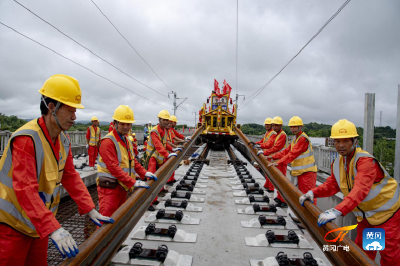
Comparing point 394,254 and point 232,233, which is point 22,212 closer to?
point 232,233

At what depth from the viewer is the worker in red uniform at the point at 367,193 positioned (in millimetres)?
2127

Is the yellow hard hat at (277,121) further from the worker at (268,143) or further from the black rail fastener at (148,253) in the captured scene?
the black rail fastener at (148,253)

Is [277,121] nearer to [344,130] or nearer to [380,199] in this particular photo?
[344,130]

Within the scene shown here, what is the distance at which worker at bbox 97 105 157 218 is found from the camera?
9.71 feet

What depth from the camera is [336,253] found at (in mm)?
1776

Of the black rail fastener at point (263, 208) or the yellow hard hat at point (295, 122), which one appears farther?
the yellow hard hat at point (295, 122)

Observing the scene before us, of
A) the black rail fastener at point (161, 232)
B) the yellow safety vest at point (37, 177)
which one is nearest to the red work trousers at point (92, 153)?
the black rail fastener at point (161, 232)

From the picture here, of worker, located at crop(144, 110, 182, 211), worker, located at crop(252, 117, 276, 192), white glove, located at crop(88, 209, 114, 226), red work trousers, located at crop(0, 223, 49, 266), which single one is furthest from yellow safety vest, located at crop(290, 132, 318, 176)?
red work trousers, located at crop(0, 223, 49, 266)

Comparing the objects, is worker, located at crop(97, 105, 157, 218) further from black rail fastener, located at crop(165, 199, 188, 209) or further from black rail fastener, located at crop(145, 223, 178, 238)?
black rail fastener, located at crop(165, 199, 188, 209)

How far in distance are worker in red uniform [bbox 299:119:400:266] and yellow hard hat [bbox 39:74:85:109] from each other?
2.38 meters

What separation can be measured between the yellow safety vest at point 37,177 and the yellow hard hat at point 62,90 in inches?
9.3

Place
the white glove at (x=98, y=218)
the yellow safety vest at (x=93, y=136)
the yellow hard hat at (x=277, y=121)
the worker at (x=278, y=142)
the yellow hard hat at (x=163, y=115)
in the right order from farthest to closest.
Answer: the yellow safety vest at (x=93, y=136), the yellow hard hat at (x=277, y=121), the worker at (x=278, y=142), the yellow hard hat at (x=163, y=115), the white glove at (x=98, y=218)

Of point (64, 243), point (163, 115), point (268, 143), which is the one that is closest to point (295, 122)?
point (268, 143)

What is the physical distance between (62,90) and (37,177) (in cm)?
69
